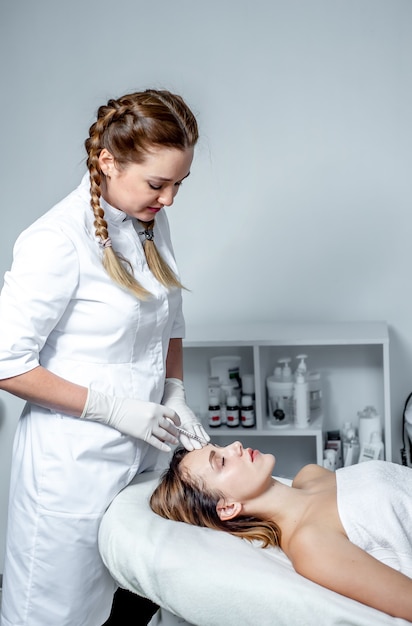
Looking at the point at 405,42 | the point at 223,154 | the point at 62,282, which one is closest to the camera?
the point at 62,282

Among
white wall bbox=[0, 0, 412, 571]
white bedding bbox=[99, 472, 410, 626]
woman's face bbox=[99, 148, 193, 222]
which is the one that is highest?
white wall bbox=[0, 0, 412, 571]

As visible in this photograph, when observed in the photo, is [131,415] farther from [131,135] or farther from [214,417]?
[214,417]

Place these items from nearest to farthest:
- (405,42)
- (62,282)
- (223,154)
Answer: (62,282) < (405,42) < (223,154)

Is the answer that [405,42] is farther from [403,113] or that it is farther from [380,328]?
[380,328]

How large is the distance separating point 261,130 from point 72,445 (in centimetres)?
141

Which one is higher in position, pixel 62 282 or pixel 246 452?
pixel 62 282

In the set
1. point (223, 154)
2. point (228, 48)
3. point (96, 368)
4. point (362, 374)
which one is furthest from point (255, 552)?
point (228, 48)

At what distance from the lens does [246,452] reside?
61.9 inches

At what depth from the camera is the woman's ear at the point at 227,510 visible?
4.94ft

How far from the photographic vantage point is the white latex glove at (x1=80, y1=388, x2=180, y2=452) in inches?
53.5

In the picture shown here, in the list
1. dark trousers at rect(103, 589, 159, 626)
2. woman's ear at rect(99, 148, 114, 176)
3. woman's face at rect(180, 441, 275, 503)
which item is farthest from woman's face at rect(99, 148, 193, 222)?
dark trousers at rect(103, 589, 159, 626)

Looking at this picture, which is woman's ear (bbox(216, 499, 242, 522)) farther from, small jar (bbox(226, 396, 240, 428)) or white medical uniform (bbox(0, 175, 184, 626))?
small jar (bbox(226, 396, 240, 428))

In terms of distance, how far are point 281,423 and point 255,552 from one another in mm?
1067

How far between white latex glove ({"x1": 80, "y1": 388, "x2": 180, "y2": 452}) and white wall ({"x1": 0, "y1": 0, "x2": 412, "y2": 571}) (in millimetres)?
1124
